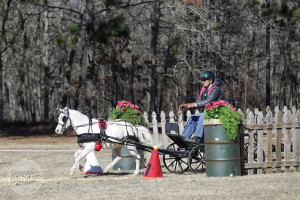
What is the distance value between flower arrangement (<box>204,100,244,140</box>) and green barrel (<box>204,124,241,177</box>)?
15 centimetres

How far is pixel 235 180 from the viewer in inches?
416

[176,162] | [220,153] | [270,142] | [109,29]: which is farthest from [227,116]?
[109,29]

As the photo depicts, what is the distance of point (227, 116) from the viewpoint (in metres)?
11.3

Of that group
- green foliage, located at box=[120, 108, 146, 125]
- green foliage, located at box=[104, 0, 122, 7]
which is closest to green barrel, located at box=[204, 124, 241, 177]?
green foliage, located at box=[120, 108, 146, 125]

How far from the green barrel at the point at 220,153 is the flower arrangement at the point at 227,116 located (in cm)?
15

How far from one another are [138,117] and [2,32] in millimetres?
18438

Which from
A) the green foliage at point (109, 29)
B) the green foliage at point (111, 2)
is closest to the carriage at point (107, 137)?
the green foliage at point (109, 29)

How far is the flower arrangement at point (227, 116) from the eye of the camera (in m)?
11.2

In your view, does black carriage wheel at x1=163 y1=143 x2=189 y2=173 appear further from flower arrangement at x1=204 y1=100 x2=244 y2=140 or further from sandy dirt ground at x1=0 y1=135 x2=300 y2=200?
flower arrangement at x1=204 y1=100 x2=244 y2=140

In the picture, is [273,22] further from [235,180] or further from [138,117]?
[235,180]

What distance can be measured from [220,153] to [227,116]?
74 centimetres

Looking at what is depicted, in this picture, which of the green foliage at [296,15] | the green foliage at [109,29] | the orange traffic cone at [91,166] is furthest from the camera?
the green foliage at [296,15]

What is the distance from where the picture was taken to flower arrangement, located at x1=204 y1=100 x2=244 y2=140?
11227mm

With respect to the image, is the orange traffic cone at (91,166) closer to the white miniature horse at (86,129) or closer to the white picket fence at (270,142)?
the white miniature horse at (86,129)
